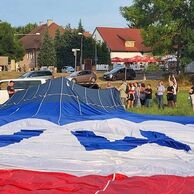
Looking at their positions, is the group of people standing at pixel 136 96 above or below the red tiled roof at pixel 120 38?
below

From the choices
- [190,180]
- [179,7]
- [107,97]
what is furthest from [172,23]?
[190,180]

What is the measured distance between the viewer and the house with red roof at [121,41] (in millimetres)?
79688

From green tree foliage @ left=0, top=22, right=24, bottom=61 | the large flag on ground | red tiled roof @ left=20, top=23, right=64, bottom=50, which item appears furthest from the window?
the large flag on ground

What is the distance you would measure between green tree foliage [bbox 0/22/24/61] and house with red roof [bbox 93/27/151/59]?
14.4 meters

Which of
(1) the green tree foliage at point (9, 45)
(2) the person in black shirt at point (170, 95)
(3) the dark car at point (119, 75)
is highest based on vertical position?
(1) the green tree foliage at point (9, 45)

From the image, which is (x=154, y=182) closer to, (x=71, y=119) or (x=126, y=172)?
(x=126, y=172)

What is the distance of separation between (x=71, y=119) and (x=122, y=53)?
2667 inches

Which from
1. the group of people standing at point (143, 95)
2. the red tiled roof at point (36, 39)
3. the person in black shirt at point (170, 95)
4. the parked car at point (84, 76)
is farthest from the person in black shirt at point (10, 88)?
the red tiled roof at point (36, 39)

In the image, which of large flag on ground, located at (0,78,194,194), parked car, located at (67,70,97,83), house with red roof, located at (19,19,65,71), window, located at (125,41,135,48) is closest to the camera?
large flag on ground, located at (0,78,194,194)

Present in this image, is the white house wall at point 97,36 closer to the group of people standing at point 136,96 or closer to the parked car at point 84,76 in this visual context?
the parked car at point 84,76

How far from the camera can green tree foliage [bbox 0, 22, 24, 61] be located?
68.5 metres

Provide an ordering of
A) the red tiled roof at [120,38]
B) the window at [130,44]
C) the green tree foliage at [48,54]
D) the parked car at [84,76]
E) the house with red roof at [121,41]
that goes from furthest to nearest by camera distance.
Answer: the window at [130,44], the red tiled roof at [120,38], the house with red roof at [121,41], the green tree foliage at [48,54], the parked car at [84,76]

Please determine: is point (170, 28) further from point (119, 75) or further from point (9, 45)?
point (9, 45)

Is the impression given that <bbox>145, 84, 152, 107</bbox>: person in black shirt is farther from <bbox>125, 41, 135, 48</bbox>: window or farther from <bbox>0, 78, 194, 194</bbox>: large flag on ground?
<bbox>125, 41, 135, 48</bbox>: window
